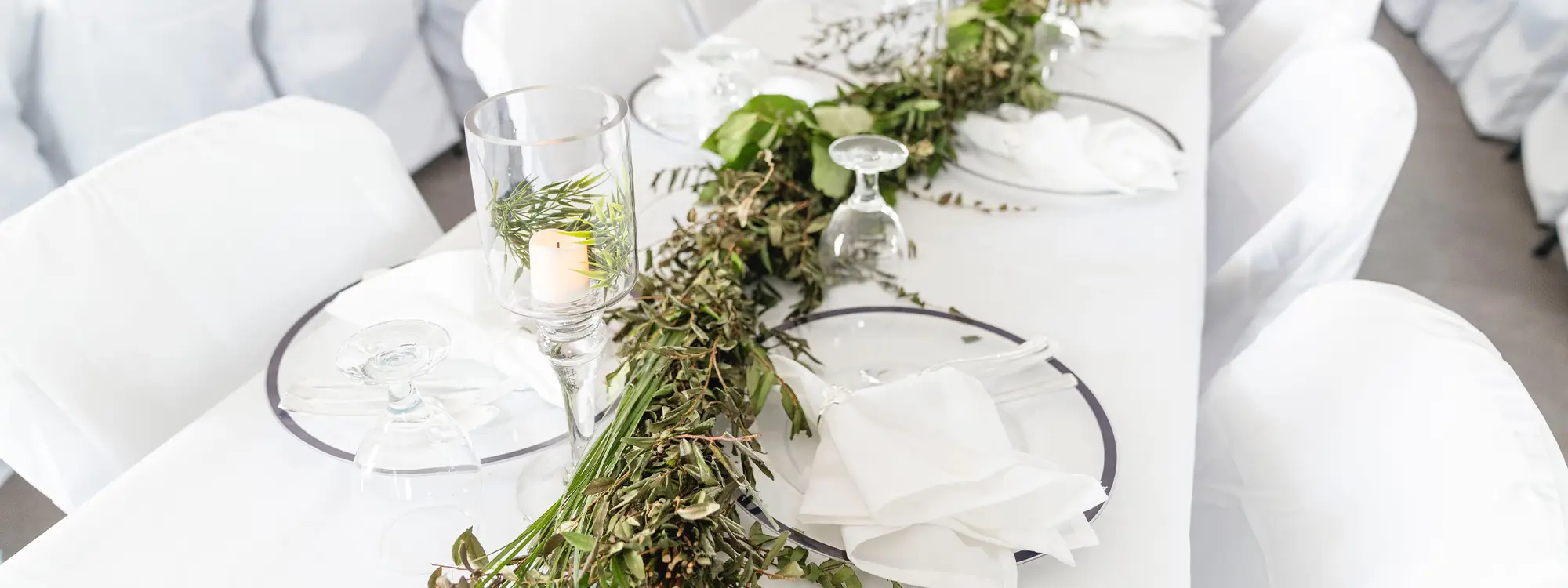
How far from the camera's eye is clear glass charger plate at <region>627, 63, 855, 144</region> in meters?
1.28

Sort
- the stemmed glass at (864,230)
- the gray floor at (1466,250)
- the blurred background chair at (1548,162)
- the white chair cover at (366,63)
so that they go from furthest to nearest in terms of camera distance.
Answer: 1. the blurred background chair at (1548,162)
2. the white chair cover at (366,63)
3. the gray floor at (1466,250)
4. the stemmed glass at (864,230)

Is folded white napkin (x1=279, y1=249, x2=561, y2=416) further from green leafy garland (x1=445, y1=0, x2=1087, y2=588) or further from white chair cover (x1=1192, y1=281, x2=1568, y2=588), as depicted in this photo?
white chair cover (x1=1192, y1=281, x2=1568, y2=588)

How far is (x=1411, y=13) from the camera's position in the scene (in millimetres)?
4008

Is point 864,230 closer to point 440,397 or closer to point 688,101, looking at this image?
point 440,397

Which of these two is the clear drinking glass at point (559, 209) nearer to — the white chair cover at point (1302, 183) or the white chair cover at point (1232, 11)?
the white chair cover at point (1302, 183)

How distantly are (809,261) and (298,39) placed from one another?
203 cm

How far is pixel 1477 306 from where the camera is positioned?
2.41 metres

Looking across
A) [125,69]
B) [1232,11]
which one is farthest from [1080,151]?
[1232,11]

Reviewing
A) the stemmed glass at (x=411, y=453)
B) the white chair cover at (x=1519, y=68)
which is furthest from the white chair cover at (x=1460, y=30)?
the stemmed glass at (x=411, y=453)

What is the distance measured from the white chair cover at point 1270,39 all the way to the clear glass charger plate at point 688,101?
780mm

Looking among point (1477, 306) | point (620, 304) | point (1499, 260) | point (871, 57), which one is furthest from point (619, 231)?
point (1499, 260)

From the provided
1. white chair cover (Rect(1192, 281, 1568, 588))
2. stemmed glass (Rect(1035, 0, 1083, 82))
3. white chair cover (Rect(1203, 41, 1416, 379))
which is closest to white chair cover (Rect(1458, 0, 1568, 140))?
white chair cover (Rect(1203, 41, 1416, 379))

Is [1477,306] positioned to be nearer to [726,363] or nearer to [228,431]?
[726,363]

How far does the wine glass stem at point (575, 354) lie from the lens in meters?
0.62
